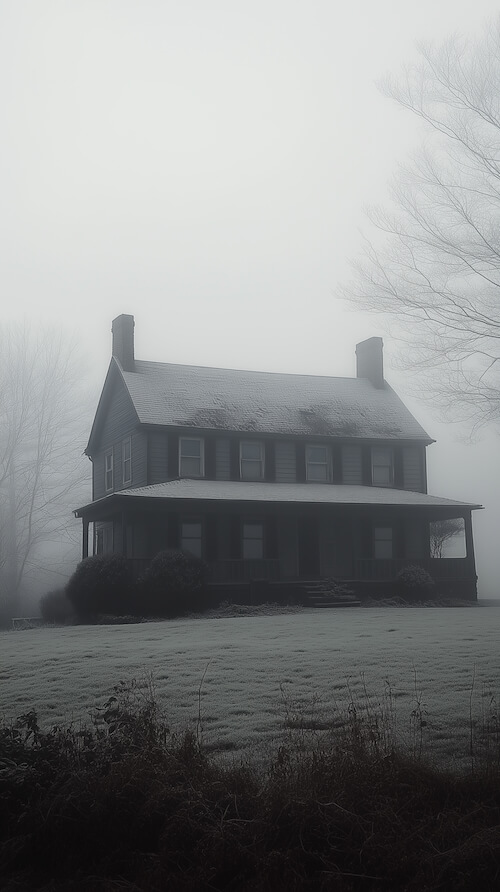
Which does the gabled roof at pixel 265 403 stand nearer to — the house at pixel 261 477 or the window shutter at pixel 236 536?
the house at pixel 261 477

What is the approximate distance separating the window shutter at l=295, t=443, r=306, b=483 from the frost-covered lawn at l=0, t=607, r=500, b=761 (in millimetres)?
16832

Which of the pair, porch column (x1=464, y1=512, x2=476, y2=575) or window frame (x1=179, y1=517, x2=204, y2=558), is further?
porch column (x1=464, y1=512, x2=476, y2=575)

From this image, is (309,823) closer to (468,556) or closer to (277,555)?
(277,555)

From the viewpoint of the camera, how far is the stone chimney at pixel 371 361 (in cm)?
4453

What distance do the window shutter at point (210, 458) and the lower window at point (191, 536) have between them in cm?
284

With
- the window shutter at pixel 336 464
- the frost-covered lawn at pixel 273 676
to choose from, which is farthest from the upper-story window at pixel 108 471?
the frost-covered lawn at pixel 273 676

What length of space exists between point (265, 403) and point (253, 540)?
683 cm

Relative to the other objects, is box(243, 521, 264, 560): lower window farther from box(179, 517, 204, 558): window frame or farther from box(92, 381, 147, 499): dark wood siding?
box(92, 381, 147, 499): dark wood siding

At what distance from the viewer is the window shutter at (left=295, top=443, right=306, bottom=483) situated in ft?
126

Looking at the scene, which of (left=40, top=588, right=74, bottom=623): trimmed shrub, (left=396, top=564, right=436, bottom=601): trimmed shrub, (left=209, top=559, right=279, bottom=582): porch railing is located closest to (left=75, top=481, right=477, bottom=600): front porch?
(left=209, top=559, right=279, bottom=582): porch railing

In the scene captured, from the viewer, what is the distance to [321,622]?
23344 mm

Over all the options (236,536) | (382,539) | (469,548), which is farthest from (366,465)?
(236,536)

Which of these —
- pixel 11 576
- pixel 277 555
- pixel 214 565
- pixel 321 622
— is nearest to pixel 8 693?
pixel 321 622

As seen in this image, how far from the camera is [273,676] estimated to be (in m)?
13.6
